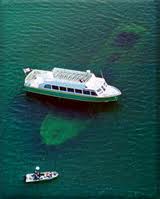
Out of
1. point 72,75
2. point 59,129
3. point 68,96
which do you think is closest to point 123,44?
point 72,75

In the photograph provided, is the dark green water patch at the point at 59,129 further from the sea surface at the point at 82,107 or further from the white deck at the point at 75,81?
the white deck at the point at 75,81

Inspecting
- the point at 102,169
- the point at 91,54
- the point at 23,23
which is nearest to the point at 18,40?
the point at 23,23

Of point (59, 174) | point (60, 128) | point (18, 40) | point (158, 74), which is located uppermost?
point (18, 40)

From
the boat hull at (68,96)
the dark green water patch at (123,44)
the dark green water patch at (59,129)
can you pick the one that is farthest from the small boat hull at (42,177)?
the dark green water patch at (123,44)

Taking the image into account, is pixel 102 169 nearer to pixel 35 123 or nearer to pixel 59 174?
pixel 59 174

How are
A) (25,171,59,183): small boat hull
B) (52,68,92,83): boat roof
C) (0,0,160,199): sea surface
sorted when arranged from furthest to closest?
1. (52,68,92,83): boat roof
2. (0,0,160,199): sea surface
3. (25,171,59,183): small boat hull

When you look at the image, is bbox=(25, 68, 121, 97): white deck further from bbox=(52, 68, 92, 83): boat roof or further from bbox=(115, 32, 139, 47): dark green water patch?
bbox=(115, 32, 139, 47): dark green water patch

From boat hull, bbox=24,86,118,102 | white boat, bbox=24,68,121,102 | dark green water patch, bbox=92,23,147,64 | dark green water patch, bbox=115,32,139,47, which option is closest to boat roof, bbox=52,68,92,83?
white boat, bbox=24,68,121,102
